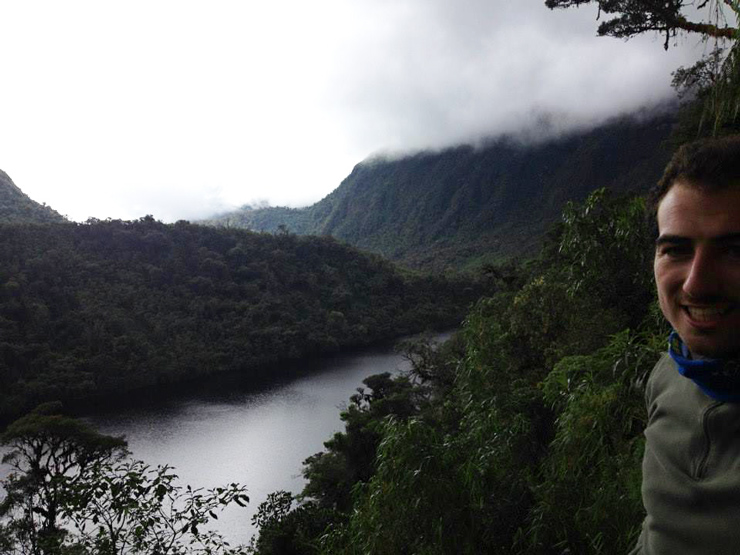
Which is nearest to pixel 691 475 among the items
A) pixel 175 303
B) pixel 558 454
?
pixel 558 454

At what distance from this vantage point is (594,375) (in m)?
2.77

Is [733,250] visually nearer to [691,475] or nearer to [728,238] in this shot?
[728,238]

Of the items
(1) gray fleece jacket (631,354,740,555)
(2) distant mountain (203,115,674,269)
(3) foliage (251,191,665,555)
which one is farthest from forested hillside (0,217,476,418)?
(1) gray fleece jacket (631,354,740,555)

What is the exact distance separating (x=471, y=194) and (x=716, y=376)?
11164 cm

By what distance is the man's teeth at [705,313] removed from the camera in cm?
56

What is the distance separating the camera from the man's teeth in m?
0.56

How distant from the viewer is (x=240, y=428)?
22703 millimetres

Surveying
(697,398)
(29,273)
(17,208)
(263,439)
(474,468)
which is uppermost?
(17,208)

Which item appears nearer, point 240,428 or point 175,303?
point 240,428

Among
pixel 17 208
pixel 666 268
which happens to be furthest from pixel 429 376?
pixel 17 208

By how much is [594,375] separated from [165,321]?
37743 mm

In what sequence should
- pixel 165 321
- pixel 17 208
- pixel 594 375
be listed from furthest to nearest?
pixel 17 208 → pixel 165 321 → pixel 594 375

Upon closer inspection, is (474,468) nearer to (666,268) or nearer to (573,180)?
(666,268)

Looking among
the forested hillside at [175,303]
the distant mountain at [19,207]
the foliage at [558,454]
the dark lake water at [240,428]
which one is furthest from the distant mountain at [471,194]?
the foliage at [558,454]
